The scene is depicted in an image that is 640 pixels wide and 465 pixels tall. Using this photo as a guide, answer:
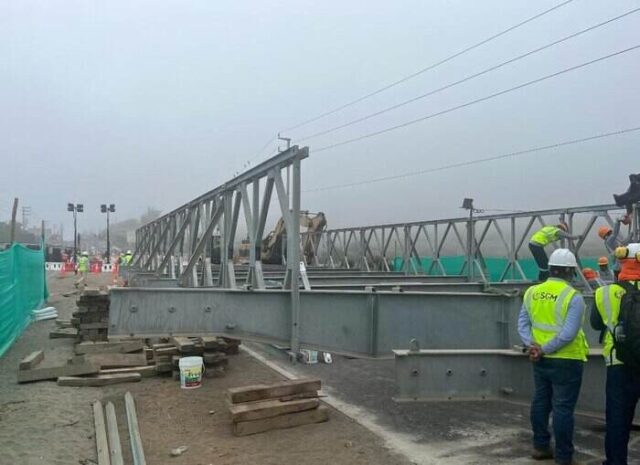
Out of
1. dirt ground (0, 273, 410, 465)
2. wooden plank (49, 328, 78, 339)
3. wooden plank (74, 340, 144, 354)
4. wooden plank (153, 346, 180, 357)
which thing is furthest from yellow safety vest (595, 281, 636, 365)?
wooden plank (49, 328, 78, 339)

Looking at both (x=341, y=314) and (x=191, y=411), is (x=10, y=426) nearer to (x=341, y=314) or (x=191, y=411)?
(x=191, y=411)

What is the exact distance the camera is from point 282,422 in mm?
5770

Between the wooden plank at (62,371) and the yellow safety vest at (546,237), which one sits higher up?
the yellow safety vest at (546,237)

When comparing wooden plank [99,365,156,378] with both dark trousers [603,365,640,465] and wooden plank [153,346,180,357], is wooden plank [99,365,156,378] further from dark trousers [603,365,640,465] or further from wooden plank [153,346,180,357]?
Result: dark trousers [603,365,640,465]

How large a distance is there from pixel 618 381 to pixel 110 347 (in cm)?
860

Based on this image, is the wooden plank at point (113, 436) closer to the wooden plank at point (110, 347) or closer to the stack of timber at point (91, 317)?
Result: the wooden plank at point (110, 347)

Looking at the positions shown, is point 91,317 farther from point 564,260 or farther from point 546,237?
point 564,260

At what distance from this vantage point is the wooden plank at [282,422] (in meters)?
5.57

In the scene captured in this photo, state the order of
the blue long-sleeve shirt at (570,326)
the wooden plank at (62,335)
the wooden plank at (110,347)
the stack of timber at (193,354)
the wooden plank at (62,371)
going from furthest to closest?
the wooden plank at (62,335)
the wooden plank at (110,347)
the stack of timber at (193,354)
the wooden plank at (62,371)
the blue long-sleeve shirt at (570,326)

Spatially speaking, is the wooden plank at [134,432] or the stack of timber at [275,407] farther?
the stack of timber at [275,407]

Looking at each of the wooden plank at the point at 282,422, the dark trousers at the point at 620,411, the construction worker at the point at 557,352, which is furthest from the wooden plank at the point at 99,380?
the dark trousers at the point at 620,411

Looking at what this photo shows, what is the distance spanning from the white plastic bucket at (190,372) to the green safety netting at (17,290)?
14.0ft

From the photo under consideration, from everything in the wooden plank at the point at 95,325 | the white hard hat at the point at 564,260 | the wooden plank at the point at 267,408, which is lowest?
the wooden plank at the point at 267,408

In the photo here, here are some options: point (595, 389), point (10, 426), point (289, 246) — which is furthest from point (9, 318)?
point (595, 389)
